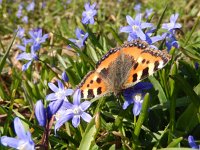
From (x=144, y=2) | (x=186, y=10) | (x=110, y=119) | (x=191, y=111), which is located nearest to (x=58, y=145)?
(x=110, y=119)

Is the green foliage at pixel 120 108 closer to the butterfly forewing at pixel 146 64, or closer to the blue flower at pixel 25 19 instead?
the butterfly forewing at pixel 146 64

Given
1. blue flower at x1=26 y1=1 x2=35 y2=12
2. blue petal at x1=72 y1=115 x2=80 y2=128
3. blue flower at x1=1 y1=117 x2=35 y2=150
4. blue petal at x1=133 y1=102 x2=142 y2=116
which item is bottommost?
blue flower at x1=1 y1=117 x2=35 y2=150

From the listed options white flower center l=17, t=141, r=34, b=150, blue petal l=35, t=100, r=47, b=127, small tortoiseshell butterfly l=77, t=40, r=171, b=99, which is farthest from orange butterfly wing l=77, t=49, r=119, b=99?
white flower center l=17, t=141, r=34, b=150

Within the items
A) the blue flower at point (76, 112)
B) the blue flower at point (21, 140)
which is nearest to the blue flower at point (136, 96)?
the blue flower at point (76, 112)

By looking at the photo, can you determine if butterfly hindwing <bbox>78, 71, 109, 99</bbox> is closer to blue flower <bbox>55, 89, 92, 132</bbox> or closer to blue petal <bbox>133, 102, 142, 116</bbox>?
blue flower <bbox>55, 89, 92, 132</bbox>

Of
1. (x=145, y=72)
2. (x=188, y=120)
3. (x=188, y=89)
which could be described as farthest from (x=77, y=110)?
(x=188, y=120)
